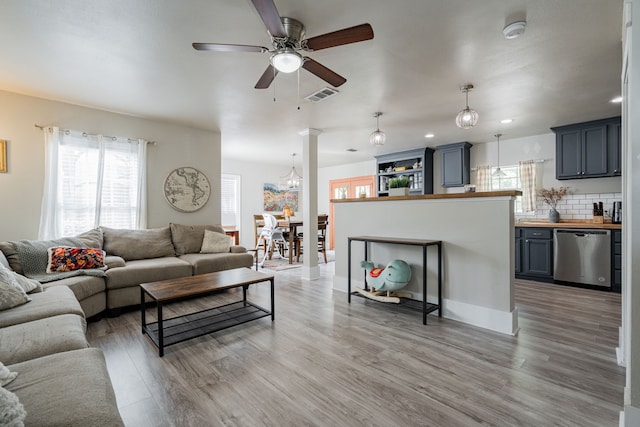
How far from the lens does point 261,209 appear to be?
8.15 m

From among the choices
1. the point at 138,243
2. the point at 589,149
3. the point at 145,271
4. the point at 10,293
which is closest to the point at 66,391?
the point at 10,293

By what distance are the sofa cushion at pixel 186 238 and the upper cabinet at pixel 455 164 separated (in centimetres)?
482

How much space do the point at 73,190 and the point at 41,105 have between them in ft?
3.44

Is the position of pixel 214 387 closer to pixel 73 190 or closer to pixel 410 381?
pixel 410 381

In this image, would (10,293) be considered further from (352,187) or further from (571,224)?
(352,187)

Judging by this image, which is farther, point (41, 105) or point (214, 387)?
point (41, 105)

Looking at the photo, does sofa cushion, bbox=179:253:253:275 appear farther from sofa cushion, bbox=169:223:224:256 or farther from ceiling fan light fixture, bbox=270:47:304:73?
ceiling fan light fixture, bbox=270:47:304:73

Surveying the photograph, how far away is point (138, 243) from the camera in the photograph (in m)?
3.84

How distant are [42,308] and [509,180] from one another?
666cm

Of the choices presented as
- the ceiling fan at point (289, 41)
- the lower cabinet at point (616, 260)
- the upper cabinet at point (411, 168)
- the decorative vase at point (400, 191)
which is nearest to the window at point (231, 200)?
the upper cabinet at point (411, 168)

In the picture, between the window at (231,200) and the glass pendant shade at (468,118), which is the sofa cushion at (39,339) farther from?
the window at (231,200)

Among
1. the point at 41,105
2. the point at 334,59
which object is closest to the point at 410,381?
the point at 334,59

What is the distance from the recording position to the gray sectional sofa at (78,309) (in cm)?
102

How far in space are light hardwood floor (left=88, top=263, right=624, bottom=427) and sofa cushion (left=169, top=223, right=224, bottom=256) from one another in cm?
124
